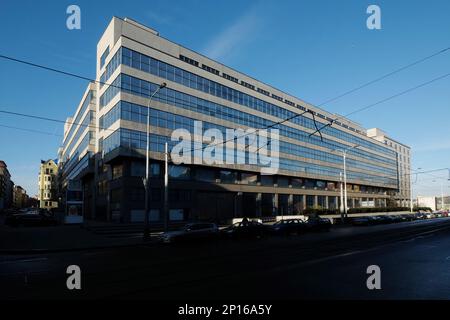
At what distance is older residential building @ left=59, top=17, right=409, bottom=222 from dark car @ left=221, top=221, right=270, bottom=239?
1085 cm

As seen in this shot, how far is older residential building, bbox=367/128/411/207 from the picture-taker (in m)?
122

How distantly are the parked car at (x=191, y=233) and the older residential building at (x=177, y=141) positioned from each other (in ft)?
34.9

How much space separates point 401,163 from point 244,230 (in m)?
122

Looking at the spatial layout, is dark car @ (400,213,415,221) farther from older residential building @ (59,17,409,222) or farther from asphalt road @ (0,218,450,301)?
asphalt road @ (0,218,450,301)

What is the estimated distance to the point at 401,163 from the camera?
130m

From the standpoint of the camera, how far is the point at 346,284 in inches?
352

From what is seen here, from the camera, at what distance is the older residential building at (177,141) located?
138 feet

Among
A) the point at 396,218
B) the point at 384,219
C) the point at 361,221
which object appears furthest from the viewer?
the point at 396,218

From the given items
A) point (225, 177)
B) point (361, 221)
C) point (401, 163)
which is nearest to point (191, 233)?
point (361, 221)

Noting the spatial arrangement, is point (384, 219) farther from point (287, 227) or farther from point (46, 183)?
point (46, 183)

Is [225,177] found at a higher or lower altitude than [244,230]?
higher

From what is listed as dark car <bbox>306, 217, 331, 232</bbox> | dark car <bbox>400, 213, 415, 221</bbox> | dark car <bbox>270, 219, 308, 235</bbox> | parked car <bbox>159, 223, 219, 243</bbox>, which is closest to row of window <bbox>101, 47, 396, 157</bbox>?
parked car <bbox>159, 223, 219, 243</bbox>

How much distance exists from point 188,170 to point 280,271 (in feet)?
124
